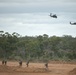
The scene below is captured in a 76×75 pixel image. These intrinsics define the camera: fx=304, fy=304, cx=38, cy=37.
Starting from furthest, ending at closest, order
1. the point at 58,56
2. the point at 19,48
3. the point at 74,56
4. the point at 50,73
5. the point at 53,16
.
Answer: the point at 19,48
the point at 58,56
the point at 74,56
the point at 50,73
the point at 53,16

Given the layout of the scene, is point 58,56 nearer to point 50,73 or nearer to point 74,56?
point 74,56

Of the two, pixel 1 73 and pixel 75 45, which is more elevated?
pixel 75 45

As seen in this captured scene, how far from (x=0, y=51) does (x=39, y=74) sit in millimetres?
40900

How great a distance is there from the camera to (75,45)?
8512 cm

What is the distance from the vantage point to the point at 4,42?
75.0 metres

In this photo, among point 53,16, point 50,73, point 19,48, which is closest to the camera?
point 53,16

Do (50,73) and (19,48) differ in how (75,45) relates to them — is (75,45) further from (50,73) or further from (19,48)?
(50,73)

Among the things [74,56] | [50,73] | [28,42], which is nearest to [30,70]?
[50,73]

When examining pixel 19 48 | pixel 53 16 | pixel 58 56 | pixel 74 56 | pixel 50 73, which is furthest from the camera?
pixel 19 48

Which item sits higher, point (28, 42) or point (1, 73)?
point (28, 42)

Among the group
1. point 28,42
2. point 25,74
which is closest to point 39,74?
point 25,74

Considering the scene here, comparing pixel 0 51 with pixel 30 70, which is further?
pixel 0 51

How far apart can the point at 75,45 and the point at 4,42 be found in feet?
70.0

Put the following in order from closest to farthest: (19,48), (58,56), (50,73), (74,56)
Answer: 1. (50,73)
2. (74,56)
3. (58,56)
4. (19,48)
